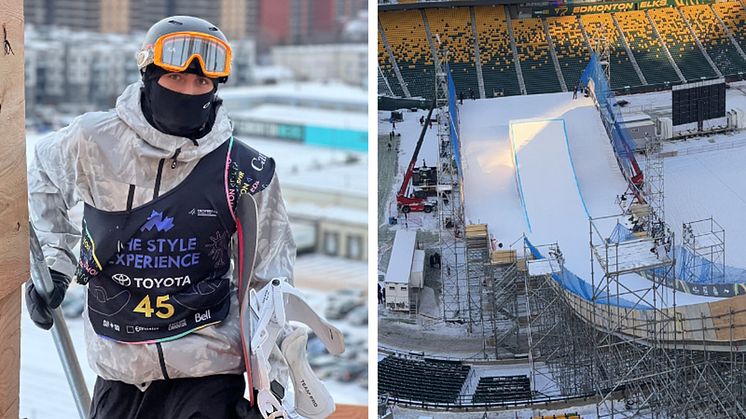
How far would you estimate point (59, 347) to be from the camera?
2.18 m

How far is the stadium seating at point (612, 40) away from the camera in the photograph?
120 inches

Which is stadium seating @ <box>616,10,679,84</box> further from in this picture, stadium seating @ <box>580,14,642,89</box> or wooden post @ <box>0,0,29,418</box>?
wooden post @ <box>0,0,29,418</box>

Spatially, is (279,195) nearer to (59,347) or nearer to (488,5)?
(59,347)

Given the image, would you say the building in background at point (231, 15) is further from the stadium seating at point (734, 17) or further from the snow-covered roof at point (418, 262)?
the stadium seating at point (734, 17)

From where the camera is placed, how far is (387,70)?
3.04 m

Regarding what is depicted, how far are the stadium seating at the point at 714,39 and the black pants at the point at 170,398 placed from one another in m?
1.75

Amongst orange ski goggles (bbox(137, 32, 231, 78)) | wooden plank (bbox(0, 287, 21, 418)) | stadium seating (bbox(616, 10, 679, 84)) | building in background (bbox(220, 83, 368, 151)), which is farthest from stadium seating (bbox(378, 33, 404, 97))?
building in background (bbox(220, 83, 368, 151))

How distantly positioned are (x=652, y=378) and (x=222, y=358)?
1.43 meters

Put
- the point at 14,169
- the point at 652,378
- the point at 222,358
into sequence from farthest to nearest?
1. the point at 652,378
2. the point at 222,358
3. the point at 14,169

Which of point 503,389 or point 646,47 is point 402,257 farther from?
point 646,47

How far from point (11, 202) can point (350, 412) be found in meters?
1.36

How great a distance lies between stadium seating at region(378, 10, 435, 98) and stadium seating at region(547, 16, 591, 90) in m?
0.38

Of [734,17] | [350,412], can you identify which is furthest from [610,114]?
[350,412]

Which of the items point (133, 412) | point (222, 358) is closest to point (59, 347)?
point (133, 412)
